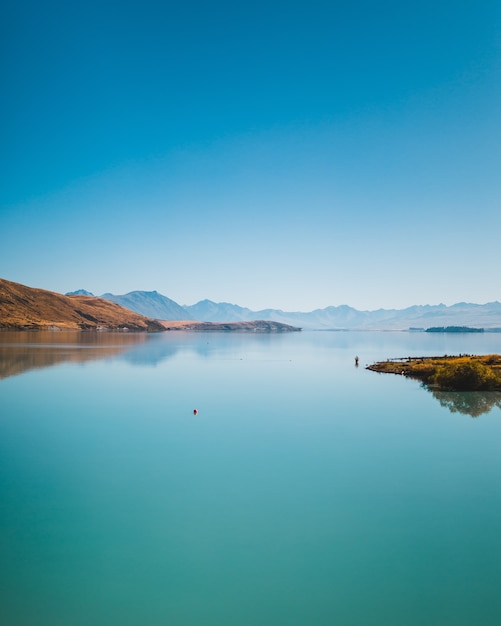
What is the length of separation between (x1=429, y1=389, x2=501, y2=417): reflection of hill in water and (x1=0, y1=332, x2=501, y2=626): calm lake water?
10.1ft

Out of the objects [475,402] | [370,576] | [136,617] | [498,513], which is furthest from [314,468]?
[475,402]

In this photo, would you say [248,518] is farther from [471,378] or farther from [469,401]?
[471,378]

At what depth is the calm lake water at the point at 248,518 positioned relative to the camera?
42.7 feet

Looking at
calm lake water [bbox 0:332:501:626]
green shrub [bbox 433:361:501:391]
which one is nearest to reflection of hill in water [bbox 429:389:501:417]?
green shrub [bbox 433:361:501:391]

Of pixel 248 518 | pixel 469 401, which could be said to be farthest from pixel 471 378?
pixel 248 518

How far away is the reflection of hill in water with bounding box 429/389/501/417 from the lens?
4378 centimetres

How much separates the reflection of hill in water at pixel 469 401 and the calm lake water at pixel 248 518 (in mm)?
3084

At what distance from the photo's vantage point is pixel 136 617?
1234 cm

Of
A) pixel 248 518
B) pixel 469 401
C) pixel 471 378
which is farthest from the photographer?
pixel 471 378

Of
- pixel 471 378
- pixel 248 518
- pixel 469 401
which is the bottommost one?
pixel 248 518

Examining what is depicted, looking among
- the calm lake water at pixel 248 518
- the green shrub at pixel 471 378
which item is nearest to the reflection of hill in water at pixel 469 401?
the green shrub at pixel 471 378

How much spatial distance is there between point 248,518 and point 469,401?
37.7 meters

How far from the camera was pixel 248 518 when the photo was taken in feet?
60.5

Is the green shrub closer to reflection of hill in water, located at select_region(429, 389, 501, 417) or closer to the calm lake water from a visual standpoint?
reflection of hill in water, located at select_region(429, 389, 501, 417)
